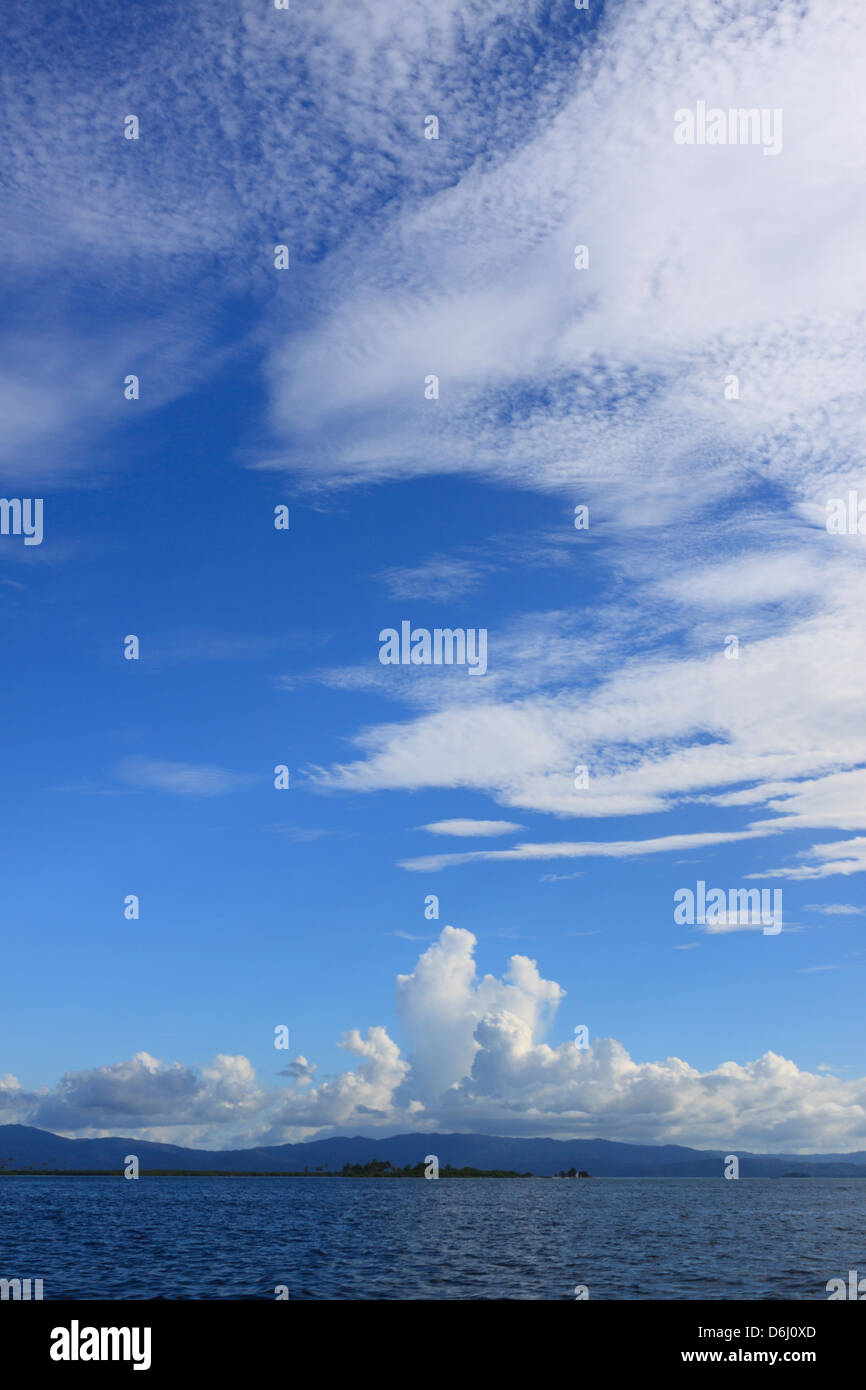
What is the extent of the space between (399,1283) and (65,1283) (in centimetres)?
2452

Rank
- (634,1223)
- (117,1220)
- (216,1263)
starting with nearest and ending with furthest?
(216,1263), (634,1223), (117,1220)
